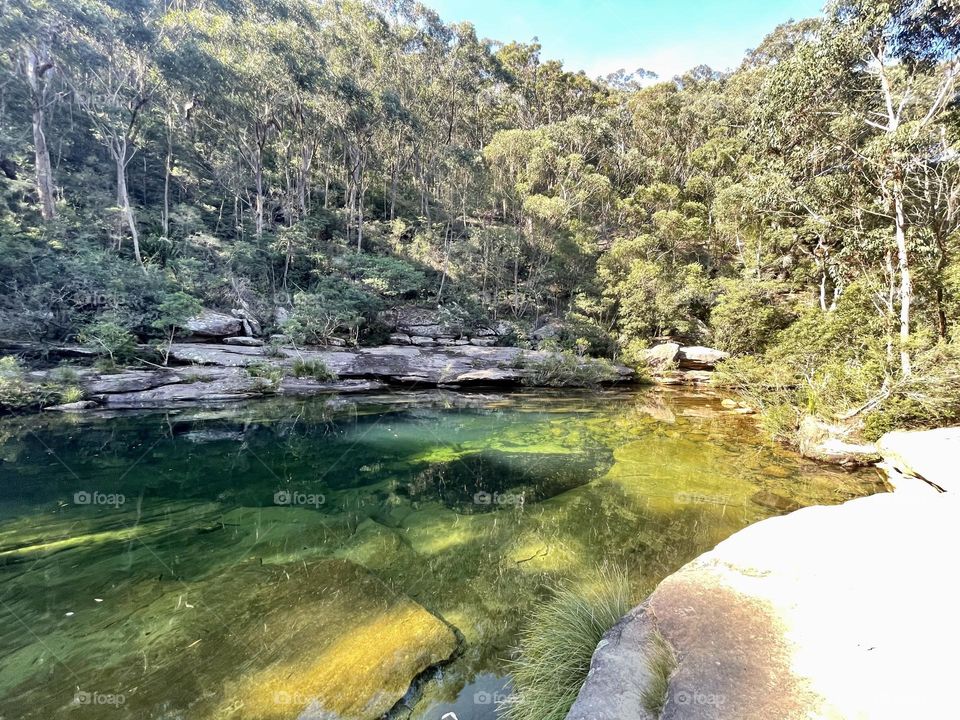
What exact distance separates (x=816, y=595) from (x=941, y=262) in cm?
1100

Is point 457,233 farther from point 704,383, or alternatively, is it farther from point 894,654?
point 894,654

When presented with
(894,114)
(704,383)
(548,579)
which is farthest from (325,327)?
(894,114)

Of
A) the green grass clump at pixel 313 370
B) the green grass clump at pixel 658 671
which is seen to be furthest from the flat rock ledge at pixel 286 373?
the green grass clump at pixel 658 671

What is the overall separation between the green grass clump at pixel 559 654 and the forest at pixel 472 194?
7.34 m

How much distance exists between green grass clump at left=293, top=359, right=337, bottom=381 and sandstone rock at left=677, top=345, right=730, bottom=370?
609 inches

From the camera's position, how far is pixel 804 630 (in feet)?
7.48

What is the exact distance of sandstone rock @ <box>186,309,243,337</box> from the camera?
14.6 meters

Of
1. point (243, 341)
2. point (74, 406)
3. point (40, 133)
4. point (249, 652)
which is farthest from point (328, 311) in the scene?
point (249, 652)

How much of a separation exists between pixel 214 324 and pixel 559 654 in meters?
16.6

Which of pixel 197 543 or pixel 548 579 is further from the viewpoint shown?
pixel 197 543

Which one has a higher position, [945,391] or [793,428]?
[945,391]

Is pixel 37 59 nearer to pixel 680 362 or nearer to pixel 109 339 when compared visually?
pixel 109 339

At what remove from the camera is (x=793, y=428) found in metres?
7.84

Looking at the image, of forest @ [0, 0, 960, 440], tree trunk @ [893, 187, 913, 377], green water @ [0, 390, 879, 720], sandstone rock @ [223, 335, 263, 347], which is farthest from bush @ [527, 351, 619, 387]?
sandstone rock @ [223, 335, 263, 347]
